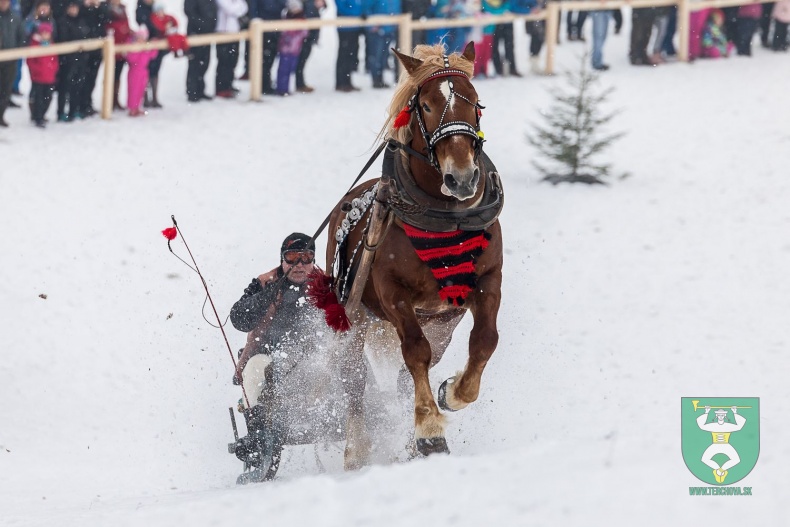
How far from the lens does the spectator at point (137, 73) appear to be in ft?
45.0

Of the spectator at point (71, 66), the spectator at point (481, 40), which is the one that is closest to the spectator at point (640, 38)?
the spectator at point (481, 40)

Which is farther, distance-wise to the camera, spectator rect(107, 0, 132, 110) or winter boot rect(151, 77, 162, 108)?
winter boot rect(151, 77, 162, 108)

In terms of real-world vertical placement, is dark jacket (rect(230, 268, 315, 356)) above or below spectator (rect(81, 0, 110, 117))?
below

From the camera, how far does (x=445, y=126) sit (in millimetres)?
5656

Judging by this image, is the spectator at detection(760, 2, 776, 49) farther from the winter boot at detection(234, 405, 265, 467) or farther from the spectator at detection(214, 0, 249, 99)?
the winter boot at detection(234, 405, 265, 467)

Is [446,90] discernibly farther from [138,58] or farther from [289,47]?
[289,47]

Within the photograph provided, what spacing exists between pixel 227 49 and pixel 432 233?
30.3ft

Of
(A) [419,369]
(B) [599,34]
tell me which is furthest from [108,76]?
(A) [419,369]

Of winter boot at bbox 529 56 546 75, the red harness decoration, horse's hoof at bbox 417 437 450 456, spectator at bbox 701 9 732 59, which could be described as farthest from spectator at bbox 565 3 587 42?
horse's hoof at bbox 417 437 450 456

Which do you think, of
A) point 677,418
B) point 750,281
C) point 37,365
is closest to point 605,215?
point 750,281

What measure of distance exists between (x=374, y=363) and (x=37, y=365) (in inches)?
120

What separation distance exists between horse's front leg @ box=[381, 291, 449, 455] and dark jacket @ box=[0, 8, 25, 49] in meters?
7.99

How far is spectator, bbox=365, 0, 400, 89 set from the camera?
15227 millimetres

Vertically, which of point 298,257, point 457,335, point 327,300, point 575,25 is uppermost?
point 575,25
